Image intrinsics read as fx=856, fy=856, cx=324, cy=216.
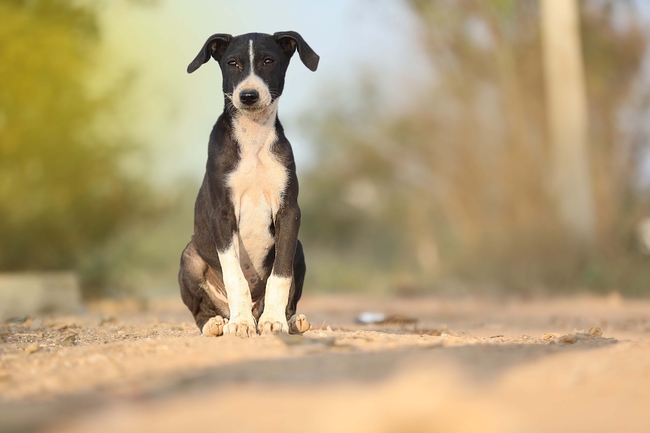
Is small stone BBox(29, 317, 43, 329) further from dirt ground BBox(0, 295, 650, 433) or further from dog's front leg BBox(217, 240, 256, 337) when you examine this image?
dog's front leg BBox(217, 240, 256, 337)

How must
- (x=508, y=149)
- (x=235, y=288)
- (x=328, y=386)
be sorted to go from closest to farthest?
1. (x=328, y=386)
2. (x=235, y=288)
3. (x=508, y=149)

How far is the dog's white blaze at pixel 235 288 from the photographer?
18.5 ft

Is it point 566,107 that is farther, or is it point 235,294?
point 566,107

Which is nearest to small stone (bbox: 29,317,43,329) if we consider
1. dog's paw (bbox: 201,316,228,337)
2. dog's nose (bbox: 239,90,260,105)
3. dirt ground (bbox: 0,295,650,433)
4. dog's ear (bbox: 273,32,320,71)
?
dirt ground (bbox: 0,295,650,433)

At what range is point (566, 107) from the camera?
17453mm

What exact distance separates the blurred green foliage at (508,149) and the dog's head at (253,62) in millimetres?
10130

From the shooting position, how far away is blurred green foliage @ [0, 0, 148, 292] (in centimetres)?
1256

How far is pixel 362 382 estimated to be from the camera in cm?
353

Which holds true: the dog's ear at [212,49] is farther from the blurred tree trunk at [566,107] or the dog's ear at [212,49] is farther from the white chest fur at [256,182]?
the blurred tree trunk at [566,107]

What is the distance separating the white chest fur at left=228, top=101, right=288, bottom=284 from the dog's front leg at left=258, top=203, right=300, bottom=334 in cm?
12

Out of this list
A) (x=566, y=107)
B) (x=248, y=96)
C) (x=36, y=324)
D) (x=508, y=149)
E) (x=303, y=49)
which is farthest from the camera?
(x=508, y=149)

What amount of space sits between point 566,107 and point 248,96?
1295 centimetres

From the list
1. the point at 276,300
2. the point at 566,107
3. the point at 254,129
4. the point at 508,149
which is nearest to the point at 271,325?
the point at 276,300

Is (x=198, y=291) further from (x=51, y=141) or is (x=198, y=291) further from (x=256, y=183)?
(x=51, y=141)
